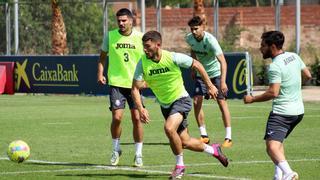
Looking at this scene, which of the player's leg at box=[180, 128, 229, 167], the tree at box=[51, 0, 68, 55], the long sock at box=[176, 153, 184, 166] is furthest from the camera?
the tree at box=[51, 0, 68, 55]

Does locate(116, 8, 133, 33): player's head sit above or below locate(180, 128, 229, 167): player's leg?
above

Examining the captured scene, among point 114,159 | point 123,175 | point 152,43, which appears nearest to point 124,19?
point 152,43

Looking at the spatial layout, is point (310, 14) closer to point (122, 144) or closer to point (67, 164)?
point (122, 144)

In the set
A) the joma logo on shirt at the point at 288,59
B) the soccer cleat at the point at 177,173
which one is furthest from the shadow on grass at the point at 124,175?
the joma logo on shirt at the point at 288,59

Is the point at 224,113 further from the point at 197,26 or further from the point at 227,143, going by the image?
the point at 197,26

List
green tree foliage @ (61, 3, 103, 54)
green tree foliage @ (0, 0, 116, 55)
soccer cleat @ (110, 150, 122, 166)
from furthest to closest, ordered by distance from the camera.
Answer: green tree foliage @ (61, 3, 103, 54) → green tree foliage @ (0, 0, 116, 55) → soccer cleat @ (110, 150, 122, 166)

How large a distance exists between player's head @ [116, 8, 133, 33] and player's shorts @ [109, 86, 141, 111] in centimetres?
→ 87

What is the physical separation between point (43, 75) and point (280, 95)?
76.4 ft

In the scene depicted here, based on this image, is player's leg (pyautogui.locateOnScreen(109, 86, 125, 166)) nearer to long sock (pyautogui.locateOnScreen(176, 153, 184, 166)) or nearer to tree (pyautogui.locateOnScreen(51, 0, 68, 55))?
long sock (pyautogui.locateOnScreen(176, 153, 184, 166))

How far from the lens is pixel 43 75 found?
33.8m

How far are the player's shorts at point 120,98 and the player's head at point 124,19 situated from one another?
865 millimetres

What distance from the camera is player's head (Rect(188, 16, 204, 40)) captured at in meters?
16.7

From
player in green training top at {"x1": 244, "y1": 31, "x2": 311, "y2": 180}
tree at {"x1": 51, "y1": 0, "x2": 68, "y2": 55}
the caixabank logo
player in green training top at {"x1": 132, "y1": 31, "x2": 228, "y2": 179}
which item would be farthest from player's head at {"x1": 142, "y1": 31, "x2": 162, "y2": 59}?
tree at {"x1": 51, "y1": 0, "x2": 68, "y2": 55}

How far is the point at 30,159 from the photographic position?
1455 cm
